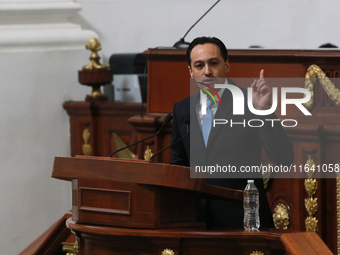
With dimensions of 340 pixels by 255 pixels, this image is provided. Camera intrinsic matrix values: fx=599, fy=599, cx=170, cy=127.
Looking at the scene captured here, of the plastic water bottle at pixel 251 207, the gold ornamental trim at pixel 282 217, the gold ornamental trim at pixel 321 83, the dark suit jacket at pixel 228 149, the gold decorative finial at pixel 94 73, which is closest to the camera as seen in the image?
the plastic water bottle at pixel 251 207

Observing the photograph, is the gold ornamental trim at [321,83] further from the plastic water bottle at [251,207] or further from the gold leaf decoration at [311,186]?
the plastic water bottle at [251,207]

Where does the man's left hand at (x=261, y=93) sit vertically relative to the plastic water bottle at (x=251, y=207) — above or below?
above

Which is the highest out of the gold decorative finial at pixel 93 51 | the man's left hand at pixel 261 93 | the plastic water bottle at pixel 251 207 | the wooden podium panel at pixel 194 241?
the gold decorative finial at pixel 93 51

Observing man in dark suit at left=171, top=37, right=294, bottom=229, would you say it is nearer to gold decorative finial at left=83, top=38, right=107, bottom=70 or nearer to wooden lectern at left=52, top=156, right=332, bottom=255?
wooden lectern at left=52, top=156, right=332, bottom=255

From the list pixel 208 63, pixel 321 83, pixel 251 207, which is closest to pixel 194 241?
pixel 251 207

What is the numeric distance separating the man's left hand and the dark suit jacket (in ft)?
0.61

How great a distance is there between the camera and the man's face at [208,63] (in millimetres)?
2367

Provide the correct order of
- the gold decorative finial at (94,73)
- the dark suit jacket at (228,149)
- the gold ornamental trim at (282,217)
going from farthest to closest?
A: the gold decorative finial at (94,73) < the gold ornamental trim at (282,217) < the dark suit jacket at (228,149)

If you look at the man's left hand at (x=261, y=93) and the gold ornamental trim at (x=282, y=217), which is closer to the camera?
the man's left hand at (x=261, y=93)

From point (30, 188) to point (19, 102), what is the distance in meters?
0.59

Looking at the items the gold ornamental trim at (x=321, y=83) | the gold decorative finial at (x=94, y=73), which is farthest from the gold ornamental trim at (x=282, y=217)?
the gold decorative finial at (x=94, y=73)

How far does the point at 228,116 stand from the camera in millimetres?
2422

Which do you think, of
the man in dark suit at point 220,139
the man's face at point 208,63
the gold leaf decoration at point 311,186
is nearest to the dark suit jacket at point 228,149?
the man in dark suit at point 220,139

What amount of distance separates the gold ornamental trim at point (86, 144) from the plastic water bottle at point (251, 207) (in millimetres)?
2197
